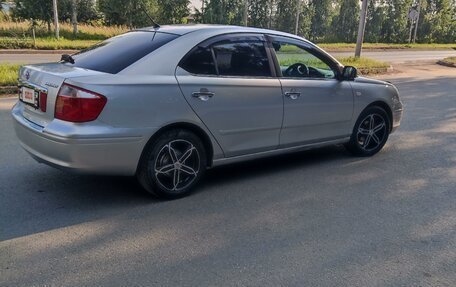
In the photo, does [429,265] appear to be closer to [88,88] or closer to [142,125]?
[142,125]

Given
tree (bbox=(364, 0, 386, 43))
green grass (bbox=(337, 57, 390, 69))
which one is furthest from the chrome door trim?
tree (bbox=(364, 0, 386, 43))

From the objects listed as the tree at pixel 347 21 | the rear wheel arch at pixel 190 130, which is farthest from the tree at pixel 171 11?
the rear wheel arch at pixel 190 130

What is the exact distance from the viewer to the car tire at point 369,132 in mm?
6035

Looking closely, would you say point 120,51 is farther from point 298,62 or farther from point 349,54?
point 349,54

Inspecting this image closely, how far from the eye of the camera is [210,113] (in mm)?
4527

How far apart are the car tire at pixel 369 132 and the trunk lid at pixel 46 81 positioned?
3402 mm

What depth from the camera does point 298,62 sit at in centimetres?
546

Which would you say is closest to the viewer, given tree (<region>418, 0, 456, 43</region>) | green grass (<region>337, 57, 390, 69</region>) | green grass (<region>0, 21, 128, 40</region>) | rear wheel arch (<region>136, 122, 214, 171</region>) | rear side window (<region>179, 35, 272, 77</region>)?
rear wheel arch (<region>136, 122, 214, 171</region>)

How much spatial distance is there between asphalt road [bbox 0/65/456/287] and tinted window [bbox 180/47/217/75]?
1.21m

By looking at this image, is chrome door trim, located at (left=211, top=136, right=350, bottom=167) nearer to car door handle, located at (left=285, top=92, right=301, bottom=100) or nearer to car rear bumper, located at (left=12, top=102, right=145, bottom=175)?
car door handle, located at (left=285, top=92, right=301, bottom=100)

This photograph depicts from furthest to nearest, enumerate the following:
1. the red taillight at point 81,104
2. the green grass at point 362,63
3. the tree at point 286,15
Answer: the tree at point 286,15, the green grass at point 362,63, the red taillight at point 81,104

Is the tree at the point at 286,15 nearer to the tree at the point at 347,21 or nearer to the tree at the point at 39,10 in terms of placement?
the tree at the point at 347,21

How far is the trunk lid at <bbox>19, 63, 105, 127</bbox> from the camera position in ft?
13.3

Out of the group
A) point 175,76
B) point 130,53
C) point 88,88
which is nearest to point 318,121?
point 175,76
